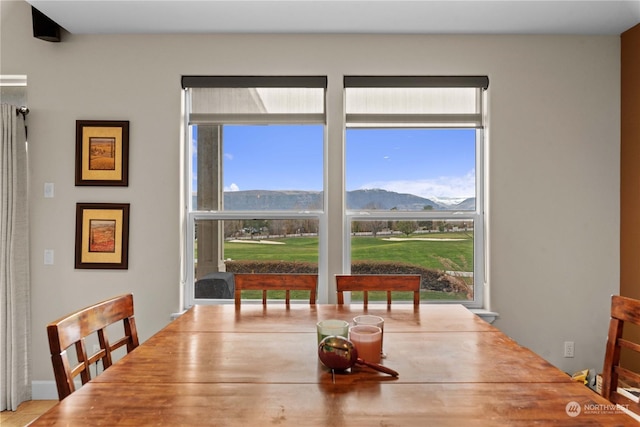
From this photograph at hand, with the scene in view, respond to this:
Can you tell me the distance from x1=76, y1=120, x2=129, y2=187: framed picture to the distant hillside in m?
0.78

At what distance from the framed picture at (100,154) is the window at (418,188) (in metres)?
1.66

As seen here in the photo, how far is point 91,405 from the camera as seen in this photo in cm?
110

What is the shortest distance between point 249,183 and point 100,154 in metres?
1.10

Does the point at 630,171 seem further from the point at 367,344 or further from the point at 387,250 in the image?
the point at 367,344

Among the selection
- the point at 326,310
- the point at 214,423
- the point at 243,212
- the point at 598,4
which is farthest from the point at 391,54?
the point at 214,423

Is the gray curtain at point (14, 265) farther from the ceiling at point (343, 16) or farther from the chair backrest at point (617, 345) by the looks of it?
the chair backrest at point (617, 345)

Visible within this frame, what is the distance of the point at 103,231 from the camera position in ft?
9.82

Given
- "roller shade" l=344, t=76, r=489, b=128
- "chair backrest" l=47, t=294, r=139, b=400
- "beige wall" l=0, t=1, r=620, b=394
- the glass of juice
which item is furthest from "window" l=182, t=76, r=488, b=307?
the glass of juice

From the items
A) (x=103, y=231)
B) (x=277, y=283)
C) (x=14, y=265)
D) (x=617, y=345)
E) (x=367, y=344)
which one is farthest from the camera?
(x=103, y=231)

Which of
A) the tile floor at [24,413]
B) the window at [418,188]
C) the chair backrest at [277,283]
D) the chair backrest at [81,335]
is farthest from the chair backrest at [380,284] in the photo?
the tile floor at [24,413]

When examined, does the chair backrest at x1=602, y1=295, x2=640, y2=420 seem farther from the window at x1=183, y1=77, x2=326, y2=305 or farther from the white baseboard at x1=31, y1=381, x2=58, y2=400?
the white baseboard at x1=31, y1=381, x2=58, y2=400

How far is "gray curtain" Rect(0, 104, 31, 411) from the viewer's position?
9.16 ft

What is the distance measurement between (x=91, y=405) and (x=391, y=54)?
279cm

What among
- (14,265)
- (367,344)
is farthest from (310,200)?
(14,265)
